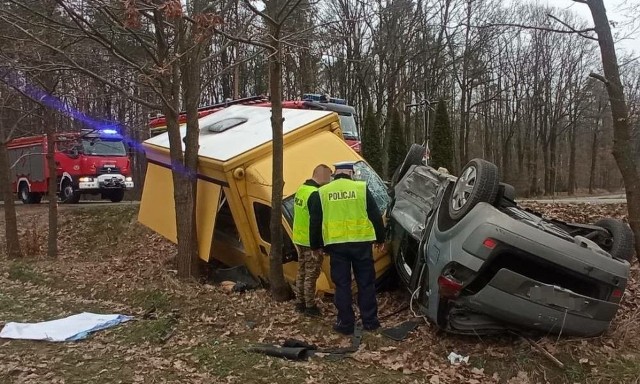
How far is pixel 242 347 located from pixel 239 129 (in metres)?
4.44

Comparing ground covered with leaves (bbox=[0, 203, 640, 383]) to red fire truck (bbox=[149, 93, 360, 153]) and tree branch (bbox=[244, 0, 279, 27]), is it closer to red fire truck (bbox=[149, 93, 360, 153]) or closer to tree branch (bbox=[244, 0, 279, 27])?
tree branch (bbox=[244, 0, 279, 27])

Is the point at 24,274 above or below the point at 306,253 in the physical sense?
below

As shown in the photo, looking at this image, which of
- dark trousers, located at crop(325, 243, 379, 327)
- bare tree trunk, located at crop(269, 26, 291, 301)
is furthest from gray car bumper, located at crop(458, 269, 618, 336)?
bare tree trunk, located at crop(269, 26, 291, 301)

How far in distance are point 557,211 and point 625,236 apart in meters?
6.09

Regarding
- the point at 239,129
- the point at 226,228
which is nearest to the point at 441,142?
the point at 239,129

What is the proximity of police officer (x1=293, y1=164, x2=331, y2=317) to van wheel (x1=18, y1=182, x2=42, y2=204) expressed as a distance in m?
18.5

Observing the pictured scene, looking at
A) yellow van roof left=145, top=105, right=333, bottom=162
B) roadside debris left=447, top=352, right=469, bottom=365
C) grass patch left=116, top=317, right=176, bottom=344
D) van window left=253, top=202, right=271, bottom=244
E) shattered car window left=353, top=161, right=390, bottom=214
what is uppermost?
yellow van roof left=145, top=105, right=333, bottom=162

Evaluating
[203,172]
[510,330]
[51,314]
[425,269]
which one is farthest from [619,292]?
[51,314]

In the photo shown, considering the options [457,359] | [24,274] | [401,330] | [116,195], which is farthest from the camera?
[116,195]

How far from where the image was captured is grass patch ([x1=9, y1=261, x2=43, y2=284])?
9.45 meters

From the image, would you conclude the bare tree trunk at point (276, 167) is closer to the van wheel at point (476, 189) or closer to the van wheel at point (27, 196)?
the van wheel at point (476, 189)

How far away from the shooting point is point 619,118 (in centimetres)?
689

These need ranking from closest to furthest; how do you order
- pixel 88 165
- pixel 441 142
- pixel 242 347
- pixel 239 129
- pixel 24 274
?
pixel 242 347 → pixel 239 129 → pixel 24 274 → pixel 88 165 → pixel 441 142

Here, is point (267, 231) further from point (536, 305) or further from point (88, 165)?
point (88, 165)
